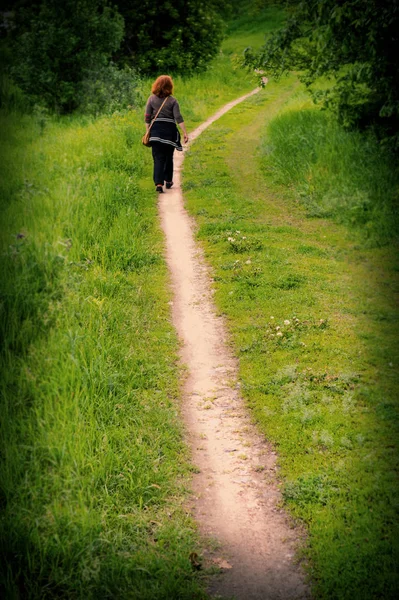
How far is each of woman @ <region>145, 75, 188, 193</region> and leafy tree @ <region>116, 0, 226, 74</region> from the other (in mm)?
13468

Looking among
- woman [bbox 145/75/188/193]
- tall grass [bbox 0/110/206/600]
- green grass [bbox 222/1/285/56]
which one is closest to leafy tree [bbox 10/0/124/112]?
woman [bbox 145/75/188/193]

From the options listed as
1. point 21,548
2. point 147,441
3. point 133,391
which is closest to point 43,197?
point 133,391

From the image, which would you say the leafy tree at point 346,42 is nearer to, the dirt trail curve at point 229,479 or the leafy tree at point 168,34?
the dirt trail curve at point 229,479

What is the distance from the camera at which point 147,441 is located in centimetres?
552

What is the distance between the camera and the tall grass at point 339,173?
444 inches

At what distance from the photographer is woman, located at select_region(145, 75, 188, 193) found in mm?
12297

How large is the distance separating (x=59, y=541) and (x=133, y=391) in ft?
7.06

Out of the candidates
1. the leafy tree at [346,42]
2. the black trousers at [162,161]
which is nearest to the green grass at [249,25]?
the black trousers at [162,161]

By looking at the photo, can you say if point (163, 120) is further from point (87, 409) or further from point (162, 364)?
point (87, 409)

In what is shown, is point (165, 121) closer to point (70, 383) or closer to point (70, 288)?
point (70, 288)

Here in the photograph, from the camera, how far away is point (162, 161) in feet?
42.5

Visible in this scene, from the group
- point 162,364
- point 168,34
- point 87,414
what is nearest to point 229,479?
point 87,414

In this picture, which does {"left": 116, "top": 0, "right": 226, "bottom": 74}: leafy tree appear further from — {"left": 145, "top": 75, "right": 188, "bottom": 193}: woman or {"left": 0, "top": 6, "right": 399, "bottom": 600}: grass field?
{"left": 0, "top": 6, "right": 399, "bottom": 600}: grass field

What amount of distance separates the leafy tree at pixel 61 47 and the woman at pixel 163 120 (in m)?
6.77
